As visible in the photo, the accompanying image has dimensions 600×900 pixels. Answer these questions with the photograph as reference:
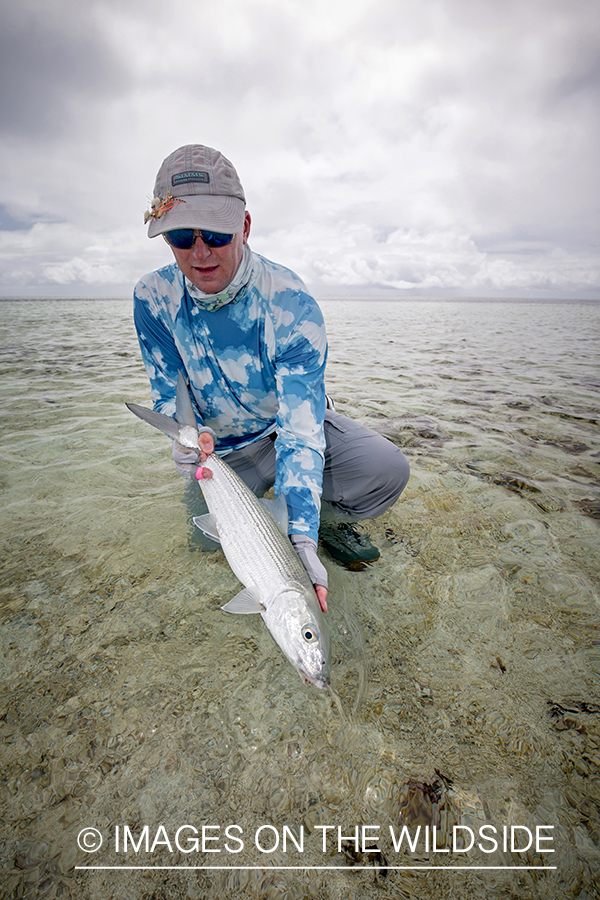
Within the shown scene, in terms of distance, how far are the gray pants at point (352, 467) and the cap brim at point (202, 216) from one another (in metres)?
1.74

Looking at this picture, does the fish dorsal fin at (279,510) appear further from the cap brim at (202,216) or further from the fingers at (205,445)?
the cap brim at (202,216)

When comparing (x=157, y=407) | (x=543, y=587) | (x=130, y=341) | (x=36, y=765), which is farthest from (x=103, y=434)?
(x=130, y=341)

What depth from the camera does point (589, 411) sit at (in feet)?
21.8

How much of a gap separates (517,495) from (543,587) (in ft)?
4.44

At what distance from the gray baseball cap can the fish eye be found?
2.31m

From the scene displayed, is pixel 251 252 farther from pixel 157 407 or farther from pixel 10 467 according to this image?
pixel 10 467

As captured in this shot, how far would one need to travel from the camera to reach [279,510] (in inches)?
102

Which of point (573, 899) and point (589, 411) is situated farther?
point (589, 411)

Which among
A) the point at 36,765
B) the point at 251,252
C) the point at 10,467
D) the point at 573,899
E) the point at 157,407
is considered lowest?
the point at 573,899

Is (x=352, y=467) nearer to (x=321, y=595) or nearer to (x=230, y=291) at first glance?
(x=321, y=595)

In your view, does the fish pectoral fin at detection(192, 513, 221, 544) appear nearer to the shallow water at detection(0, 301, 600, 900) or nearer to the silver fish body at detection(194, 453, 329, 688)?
the silver fish body at detection(194, 453, 329, 688)

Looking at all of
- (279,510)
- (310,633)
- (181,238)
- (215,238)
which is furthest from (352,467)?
(181,238)

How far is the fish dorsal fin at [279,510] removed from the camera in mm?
2555

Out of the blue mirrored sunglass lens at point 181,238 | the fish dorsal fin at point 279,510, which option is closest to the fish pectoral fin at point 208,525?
the fish dorsal fin at point 279,510
